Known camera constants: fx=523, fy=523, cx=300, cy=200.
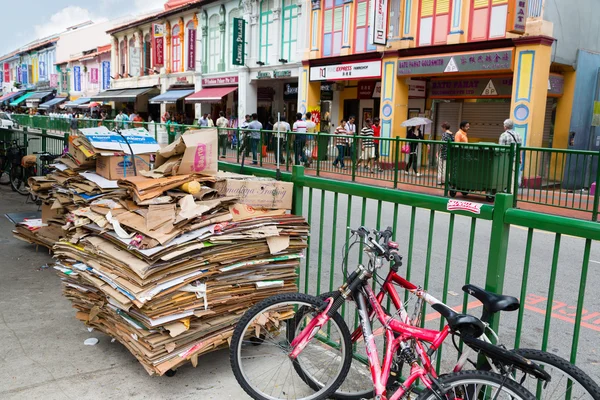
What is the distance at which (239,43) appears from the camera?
27.4m

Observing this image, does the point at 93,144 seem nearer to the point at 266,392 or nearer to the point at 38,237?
the point at 38,237

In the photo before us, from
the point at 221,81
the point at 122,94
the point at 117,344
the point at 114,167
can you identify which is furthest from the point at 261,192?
the point at 122,94

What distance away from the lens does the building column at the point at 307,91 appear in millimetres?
24250

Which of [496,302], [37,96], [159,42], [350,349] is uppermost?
[159,42]

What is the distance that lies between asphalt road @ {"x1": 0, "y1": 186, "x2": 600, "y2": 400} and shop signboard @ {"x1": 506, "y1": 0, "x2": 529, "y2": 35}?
9.25m

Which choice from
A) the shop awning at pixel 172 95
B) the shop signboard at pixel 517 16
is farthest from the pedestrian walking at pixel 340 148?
the shop awning at pixel 172 95

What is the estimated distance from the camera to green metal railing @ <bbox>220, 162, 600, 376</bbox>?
2.79m

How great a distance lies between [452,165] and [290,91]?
1630 centimetres

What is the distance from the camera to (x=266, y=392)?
3.33m

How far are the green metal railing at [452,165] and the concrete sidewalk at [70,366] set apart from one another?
642cm

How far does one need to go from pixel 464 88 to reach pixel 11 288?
59.2 feet

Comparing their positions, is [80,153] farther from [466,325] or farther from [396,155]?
[396,155]

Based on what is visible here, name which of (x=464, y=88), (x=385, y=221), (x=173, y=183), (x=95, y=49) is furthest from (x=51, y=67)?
(x=173, y=183)

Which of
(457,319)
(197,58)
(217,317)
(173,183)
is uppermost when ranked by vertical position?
(197,58)
